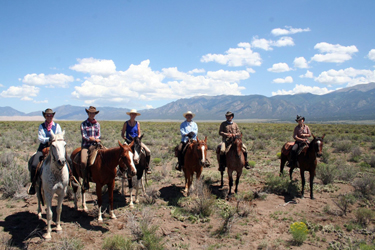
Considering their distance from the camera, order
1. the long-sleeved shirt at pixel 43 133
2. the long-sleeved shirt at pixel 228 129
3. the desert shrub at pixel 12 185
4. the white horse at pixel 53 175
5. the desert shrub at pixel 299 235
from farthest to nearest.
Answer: the long-sleeved shirt at pixel 228 129
the desert shrub at pixel 12 185
the long-sleeved shirt at pixel 43 133
the desert shrub at pixel 299 235
the white horse at pixel 53 175

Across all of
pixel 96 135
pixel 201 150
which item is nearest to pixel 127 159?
pixel 96 135

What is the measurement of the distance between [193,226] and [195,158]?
2174 mm

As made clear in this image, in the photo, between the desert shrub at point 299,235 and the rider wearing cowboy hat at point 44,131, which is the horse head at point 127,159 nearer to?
the rider wearing cowboy hat at point 44,131

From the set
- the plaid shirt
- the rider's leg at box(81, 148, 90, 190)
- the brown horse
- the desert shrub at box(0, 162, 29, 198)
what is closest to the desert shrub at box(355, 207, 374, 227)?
the brown horse

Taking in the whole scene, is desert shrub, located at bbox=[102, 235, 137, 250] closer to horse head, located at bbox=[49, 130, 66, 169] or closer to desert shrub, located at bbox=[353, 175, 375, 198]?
horse head, located at bbox=[49, 130, 66, 169]

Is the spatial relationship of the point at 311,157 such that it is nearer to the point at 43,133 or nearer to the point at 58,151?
the point at 58,151

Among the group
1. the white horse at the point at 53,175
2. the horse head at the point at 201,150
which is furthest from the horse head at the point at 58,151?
the horse head at the point at 201,150

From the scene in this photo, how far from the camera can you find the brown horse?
22.2ft

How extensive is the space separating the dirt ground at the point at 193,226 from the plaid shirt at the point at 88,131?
182 centimetres

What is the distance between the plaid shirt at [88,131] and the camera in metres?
6.29

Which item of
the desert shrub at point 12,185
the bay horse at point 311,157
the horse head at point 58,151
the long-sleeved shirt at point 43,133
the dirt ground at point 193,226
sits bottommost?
the dirt ground at point 193,226

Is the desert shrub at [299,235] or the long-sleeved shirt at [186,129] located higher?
the long-sleeved shirt at [186,129]

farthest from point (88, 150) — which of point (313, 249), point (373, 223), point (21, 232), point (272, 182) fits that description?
point (373, 223)

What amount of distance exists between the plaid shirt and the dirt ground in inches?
71.7
